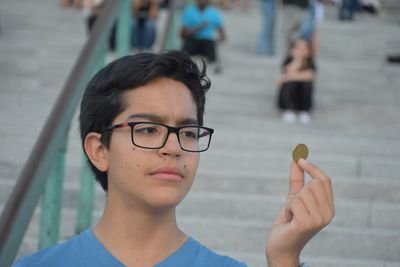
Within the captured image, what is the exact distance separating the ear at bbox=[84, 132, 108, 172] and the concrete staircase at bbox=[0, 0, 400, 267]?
11.0ft

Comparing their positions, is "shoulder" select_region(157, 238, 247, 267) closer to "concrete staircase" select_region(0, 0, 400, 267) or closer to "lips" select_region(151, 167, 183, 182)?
"lips" select_region(151, 167, 183, 182)

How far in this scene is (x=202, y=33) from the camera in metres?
10.9

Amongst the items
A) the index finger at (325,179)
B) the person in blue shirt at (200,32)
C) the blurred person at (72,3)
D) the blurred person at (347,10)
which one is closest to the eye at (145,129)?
the index finger at (325,179)

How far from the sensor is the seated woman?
30.6 ft

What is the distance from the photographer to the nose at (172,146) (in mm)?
2348

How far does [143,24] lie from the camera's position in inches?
435

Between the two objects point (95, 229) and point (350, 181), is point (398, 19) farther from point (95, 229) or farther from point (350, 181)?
point (95, 229)

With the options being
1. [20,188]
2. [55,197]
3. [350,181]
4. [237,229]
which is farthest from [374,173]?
[20,188]

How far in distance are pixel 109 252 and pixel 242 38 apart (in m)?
11.0

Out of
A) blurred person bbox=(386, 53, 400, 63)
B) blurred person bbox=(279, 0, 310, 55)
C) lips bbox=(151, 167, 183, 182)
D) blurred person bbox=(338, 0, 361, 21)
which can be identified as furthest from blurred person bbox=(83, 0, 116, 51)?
lips bbox=(151, 167, 183, 182)

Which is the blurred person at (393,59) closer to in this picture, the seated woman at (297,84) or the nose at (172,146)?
the seated woman at (297,84)

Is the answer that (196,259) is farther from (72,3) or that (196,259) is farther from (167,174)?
(72,3)

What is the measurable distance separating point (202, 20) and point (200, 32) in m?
0.16

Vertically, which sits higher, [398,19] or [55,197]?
[398,19]
